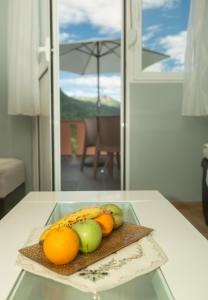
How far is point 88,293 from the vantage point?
68cm

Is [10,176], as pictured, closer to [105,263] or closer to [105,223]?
[105,223]

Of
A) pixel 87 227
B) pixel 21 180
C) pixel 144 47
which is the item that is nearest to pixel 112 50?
pixel 144 47

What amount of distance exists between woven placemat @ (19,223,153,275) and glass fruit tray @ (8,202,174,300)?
0.12ft

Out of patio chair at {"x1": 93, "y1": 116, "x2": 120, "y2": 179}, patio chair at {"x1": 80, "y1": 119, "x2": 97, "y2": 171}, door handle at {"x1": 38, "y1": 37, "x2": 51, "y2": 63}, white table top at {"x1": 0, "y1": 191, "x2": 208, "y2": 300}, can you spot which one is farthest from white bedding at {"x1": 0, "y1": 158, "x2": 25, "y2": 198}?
patio chair at {"x1": 80, "y1": 119, "x2": 97, "y2": 171}

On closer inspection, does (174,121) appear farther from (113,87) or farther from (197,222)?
(113,87)

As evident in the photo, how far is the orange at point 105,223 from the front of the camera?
958mm

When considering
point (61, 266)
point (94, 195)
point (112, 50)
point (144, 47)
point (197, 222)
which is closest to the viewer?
point (61, 266)

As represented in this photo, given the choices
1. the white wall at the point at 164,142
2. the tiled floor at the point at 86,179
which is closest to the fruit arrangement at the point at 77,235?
the white wall at the point at 164,142

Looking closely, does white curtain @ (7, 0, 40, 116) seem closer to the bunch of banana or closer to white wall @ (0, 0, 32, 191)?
white wall @ (0, 0, 32, 191)

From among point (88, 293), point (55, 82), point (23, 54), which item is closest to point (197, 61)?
point (55, 82)

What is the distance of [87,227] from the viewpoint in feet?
2.80

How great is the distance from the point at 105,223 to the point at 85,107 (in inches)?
181

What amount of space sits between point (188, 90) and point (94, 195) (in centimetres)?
152

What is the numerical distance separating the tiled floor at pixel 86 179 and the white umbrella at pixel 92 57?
116 cm
